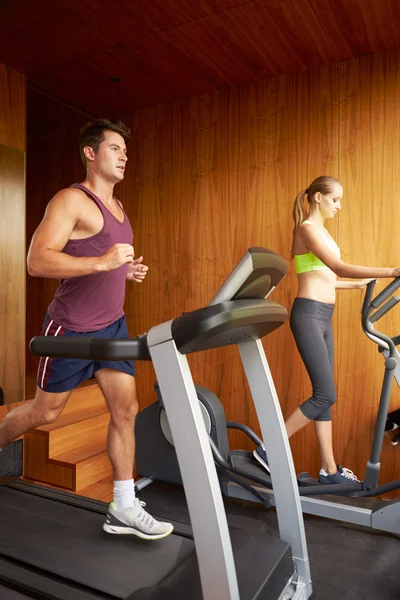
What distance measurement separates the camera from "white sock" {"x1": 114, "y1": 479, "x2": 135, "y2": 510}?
181 cm

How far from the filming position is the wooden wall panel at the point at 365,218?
2.87 m

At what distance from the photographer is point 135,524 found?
68.7 inches

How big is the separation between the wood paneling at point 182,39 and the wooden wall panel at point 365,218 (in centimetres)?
23

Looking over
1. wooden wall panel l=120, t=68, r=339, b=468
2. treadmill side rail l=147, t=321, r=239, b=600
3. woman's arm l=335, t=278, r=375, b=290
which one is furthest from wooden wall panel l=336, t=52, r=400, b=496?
treadmill side rail l=147, t=321, r=239, b=600

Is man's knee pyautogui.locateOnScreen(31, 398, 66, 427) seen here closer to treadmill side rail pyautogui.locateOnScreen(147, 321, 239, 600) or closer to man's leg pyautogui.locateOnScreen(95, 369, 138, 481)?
man's leg pyautogui.locateOnScreen(95, 369, 138, 481)

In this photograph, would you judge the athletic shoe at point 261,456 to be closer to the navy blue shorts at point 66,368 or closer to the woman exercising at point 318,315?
the woman exercising at point 318,315

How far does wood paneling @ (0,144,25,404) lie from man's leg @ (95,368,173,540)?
1.47 meters

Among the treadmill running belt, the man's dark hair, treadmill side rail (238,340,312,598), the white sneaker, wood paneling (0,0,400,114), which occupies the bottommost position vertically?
the treadmill running belt

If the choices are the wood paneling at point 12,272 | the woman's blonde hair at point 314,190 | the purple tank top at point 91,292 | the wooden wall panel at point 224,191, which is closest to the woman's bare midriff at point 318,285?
the woman's blonde hair at point 314,190

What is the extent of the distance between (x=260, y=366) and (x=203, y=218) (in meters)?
2.20

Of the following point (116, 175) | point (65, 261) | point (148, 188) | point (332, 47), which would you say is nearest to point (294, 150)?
point (332, 47)

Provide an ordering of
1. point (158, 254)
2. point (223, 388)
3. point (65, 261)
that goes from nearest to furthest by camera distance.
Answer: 1. point (65, 261)
2. point (223, 388)
3. point (158, 254)

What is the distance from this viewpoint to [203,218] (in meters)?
3.50

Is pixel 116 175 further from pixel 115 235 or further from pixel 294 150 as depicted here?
pixel 294 150
